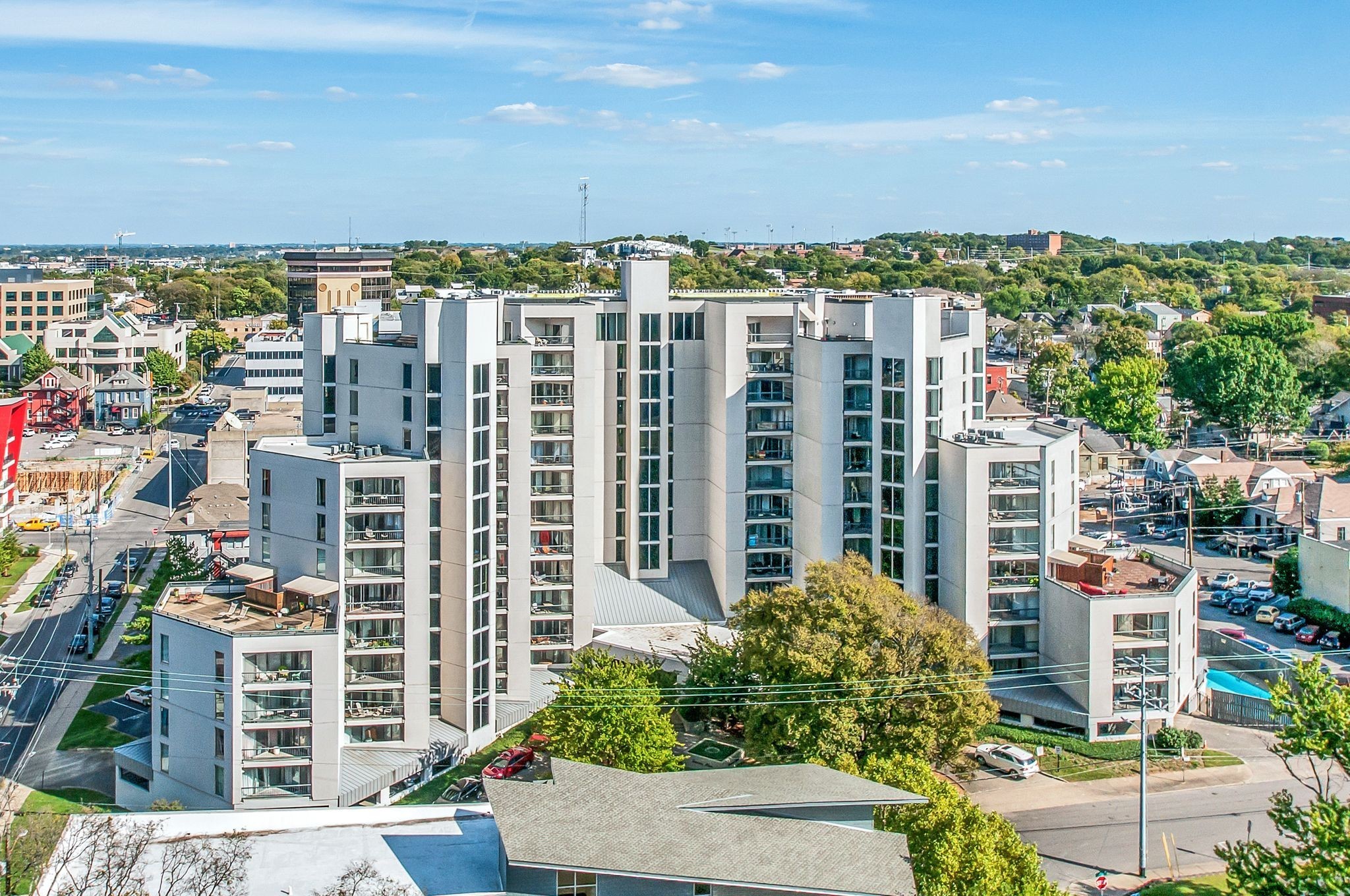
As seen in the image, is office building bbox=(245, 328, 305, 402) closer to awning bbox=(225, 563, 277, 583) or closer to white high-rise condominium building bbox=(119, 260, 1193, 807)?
white high-rise condominium building bbox=(119, 260, 1193, 807)

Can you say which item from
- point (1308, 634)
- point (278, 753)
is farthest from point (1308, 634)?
point (278, 753)

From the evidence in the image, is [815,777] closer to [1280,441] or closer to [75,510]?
[75,510]

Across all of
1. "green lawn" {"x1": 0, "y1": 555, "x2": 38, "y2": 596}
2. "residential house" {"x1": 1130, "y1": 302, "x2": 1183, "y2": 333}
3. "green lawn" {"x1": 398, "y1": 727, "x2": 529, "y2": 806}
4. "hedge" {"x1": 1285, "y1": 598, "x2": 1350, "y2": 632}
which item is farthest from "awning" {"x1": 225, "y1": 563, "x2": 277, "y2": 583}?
"residential house" {"x1": 1130, "y1": 302, "x2": 1183, "y2": 333}

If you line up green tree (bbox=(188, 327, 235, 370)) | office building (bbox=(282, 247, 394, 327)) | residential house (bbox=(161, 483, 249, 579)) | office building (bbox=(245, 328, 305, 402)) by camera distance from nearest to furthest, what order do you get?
residential house (bbox=(161, 483, 249, 579)), office building (bbox=(245, 328, 305, 402)), green tree (bbox=(188, 327, 235, 370)), office building (bbox=(282, 247, 394, 327))

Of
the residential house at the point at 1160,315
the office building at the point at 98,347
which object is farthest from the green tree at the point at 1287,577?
the office building at the point at 98,347

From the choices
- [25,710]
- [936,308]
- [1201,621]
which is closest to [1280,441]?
[1201,621]

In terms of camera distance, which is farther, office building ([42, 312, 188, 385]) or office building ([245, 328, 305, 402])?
office building ([42, 312, 188, 385])
